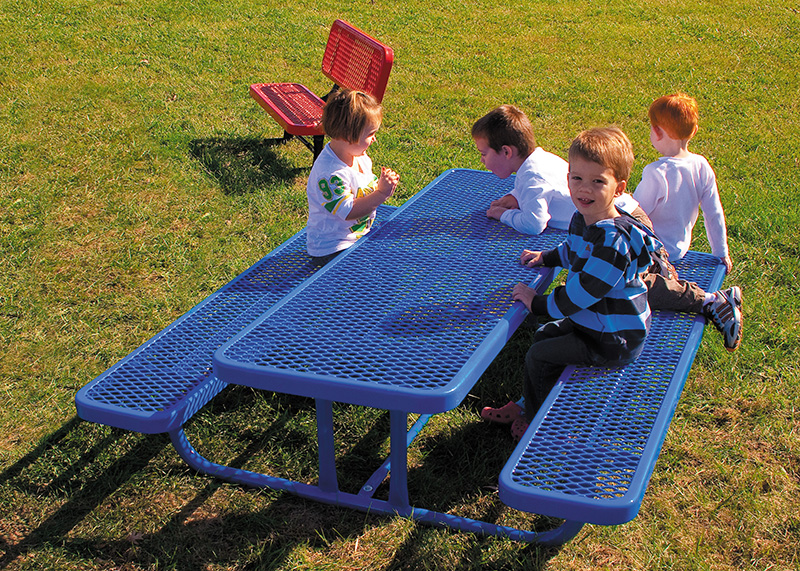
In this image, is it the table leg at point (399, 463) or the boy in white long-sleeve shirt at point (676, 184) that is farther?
the boy in white long-sleeve shirt at point (676, 184)

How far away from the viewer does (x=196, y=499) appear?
3.44m

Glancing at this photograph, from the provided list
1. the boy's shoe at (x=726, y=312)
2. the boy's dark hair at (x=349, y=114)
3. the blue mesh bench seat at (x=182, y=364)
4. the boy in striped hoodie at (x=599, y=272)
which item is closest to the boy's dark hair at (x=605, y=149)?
the boy in striped hoodie at (x=599, y=272)

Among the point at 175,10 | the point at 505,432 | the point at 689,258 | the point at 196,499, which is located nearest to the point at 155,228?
the point at 196,499

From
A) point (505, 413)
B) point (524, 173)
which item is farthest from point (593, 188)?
point (505, 413)

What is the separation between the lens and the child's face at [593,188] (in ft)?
9.98

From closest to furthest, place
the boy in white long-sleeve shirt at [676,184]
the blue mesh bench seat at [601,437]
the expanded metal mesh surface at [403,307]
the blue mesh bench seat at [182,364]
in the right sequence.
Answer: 1. the blue mesh bench seat at [601,437]
2. the expanded metal mesh surface at [403,307]
3. the blue mesh bench seat at [182,364]
4. the boy in white long-sleeve shirt at [676,184]

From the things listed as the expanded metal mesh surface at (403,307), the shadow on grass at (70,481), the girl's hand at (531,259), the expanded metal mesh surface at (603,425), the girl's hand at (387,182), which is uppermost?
the girl's hand at (387,182)

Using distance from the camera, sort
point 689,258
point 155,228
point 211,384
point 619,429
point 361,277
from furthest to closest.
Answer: point 155,228
point 689,258
point 361,277
point 211,384
point 619,429

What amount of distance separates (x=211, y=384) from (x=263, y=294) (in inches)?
32.6

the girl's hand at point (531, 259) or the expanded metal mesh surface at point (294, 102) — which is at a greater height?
the girl's hand at point (531, 259)

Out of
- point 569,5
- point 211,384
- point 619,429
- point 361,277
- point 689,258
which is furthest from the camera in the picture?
point 569,5

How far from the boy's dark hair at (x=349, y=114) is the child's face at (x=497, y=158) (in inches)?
22.1

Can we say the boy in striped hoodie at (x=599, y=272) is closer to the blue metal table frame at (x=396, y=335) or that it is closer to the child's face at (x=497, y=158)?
the blue metal table frame at (x=396, y=335)

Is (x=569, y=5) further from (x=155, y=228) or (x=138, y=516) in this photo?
(x=138, y=516)
